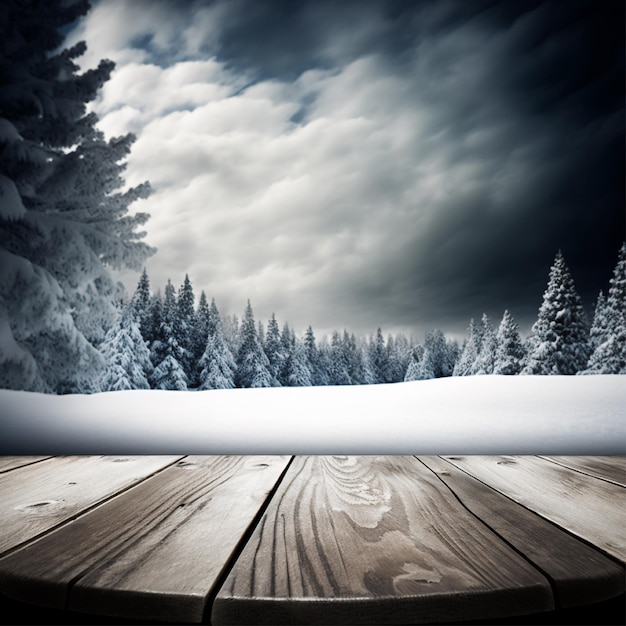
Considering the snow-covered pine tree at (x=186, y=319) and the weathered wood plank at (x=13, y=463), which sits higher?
the snow-covered pine tree at (x=186, y=319)

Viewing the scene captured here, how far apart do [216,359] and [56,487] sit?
2.84 ft

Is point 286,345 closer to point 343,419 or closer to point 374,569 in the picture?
point 343,419

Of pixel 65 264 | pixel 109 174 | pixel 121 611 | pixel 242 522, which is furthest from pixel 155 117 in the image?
pixel 121 611

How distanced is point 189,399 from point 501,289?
3.78ft

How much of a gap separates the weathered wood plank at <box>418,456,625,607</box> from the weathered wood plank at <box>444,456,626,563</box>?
0.03 meters

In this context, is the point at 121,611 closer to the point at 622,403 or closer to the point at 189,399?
the point at 189,399

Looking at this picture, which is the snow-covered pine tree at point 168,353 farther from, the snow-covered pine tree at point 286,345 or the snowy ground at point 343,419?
the snow-covered pine tree at point 286,345

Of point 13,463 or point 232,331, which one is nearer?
point 13,463

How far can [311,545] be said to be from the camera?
0.45m

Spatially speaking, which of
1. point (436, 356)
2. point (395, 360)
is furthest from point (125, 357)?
point (436, 356)

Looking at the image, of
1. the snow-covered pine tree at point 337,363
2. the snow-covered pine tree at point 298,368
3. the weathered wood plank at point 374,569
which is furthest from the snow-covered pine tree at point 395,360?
the weathered wood plank at point 374,569

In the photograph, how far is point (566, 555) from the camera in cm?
43

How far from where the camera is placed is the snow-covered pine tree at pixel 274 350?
1.60m

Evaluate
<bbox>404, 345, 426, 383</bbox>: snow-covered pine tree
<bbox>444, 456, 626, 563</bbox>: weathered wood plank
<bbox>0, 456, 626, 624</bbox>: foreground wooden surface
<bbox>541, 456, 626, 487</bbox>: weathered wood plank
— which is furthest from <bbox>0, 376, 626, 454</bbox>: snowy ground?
<bbox>0, 456, 626, 624</bbox>: foreground wooden surface
